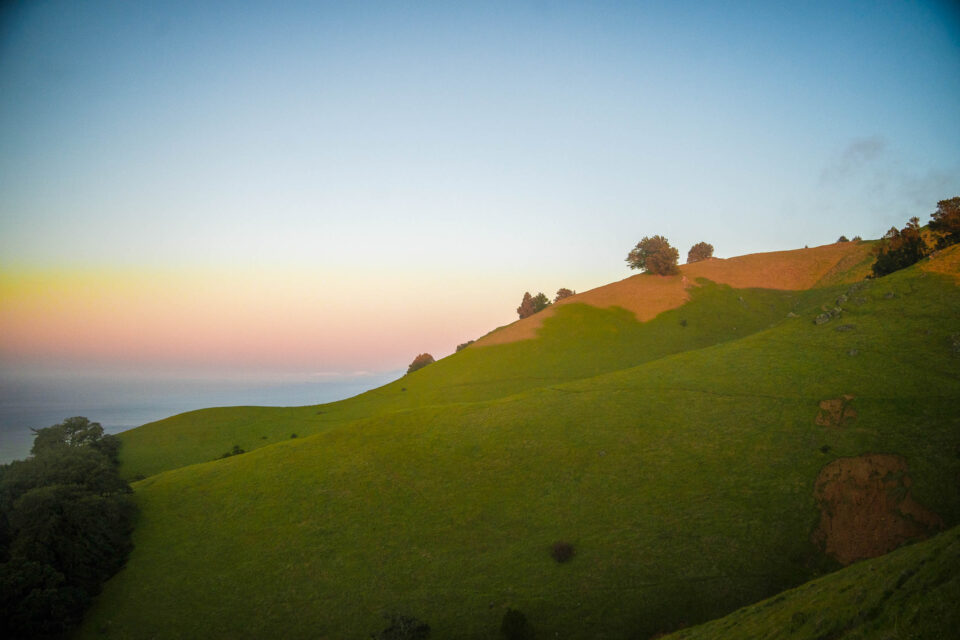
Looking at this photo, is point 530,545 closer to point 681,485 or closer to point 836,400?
point 681,485

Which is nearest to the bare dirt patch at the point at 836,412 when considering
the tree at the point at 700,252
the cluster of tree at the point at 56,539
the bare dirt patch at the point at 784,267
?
the cluster of tree at the point at 56,539

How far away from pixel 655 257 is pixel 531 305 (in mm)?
48521

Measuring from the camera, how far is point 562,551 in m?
30.2

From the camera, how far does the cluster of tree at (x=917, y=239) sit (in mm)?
63969

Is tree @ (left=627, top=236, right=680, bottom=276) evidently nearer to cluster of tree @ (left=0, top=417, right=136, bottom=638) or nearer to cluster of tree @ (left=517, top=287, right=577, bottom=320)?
cluster of tree @ (left=517, top=287, right=577, bottom=320)

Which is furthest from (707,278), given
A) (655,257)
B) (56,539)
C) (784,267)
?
(56,539)

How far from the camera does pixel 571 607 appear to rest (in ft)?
87.1

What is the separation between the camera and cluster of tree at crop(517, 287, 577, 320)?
153 metres

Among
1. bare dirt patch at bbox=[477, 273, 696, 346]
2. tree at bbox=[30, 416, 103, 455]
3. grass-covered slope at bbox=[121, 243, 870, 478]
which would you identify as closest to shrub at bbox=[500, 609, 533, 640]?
grass-covered slope at bbox=[121, 243, 870, 478]

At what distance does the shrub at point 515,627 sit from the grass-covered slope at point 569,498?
1.30m

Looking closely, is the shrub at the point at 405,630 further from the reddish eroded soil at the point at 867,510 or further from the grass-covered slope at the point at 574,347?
the grass-covered slope at the point at 574,347

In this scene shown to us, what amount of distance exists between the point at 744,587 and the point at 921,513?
13.2 m

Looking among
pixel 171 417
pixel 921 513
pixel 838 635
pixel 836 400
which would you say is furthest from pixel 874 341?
pixel 171 417

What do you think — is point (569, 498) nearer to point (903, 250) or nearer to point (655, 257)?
point (903, 250)
